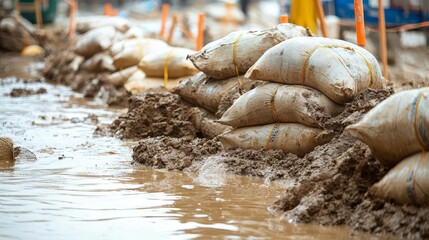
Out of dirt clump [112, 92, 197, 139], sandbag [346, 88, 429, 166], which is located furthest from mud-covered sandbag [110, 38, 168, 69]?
sandbag [346, 88, 429, 166]

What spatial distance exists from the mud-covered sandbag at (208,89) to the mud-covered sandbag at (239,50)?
0.10m

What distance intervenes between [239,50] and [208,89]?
541 mm

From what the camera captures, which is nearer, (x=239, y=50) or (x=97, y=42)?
(x=239, y=50)

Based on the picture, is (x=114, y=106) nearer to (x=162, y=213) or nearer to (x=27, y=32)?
(x=162, y=213)

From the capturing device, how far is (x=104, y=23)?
16406 mm

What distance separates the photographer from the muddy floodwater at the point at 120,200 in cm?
443

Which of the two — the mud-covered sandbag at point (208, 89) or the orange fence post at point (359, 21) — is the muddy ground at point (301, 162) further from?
the orange fence post at point (359, 21)

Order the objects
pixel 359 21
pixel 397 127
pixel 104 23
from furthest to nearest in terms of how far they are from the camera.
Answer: pixel 104 23 → pixel 359 21 → pixel 397 127

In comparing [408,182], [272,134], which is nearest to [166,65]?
[272,134]

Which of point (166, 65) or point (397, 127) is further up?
point (397, 127)

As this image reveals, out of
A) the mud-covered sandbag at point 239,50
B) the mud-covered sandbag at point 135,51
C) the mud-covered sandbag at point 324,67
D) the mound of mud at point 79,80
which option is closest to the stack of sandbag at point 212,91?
the mud-covered sandbag at point 239,50

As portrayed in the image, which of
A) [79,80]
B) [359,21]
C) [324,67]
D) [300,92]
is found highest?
[359,21]

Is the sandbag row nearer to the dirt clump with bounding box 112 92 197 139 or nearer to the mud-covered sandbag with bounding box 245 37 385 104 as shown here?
the dirt clump with bounding box 112 92 197 139

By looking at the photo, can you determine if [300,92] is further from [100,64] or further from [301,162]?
[100,64]
